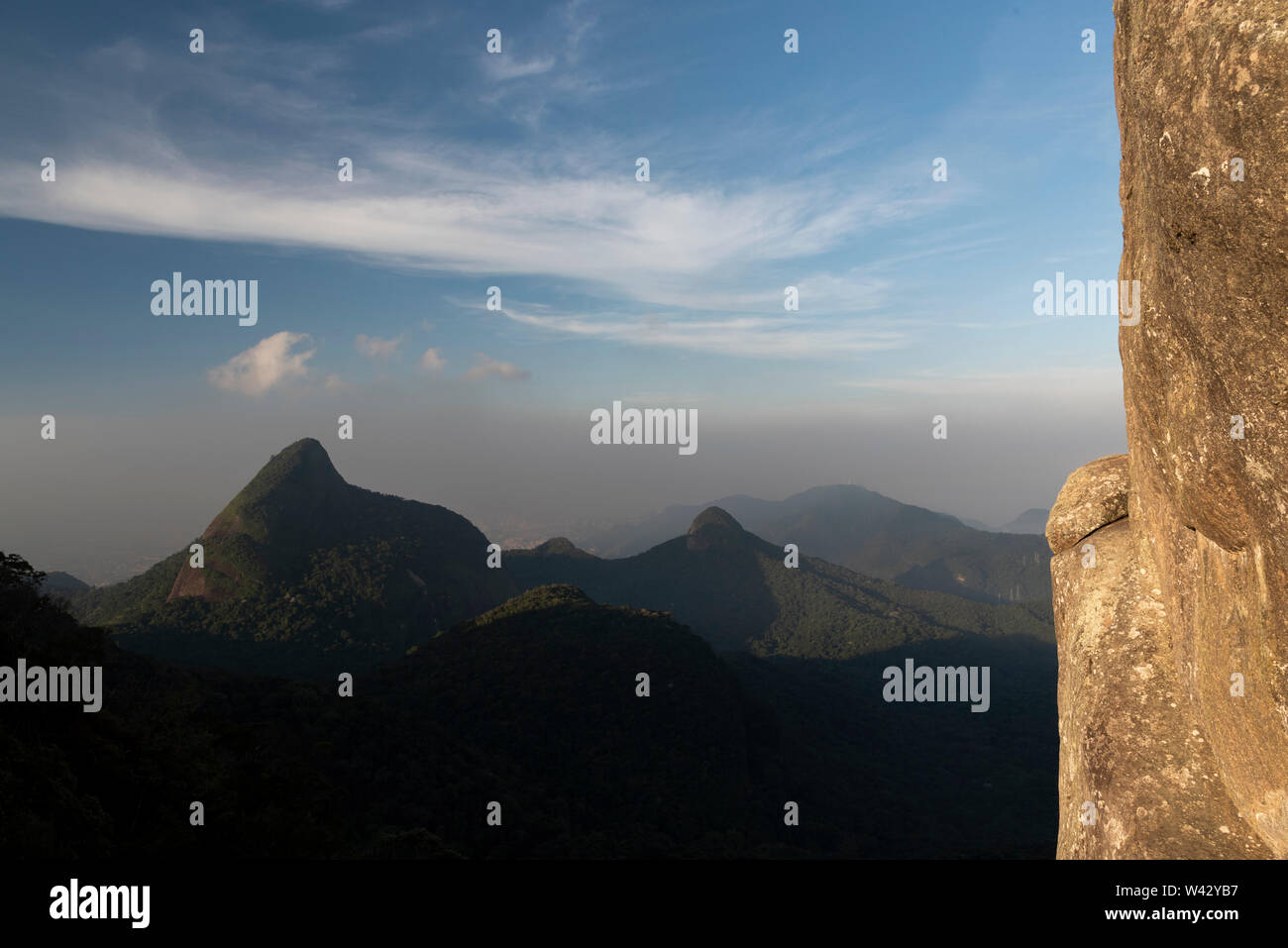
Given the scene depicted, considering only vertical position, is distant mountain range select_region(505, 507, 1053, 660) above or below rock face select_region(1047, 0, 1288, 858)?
below

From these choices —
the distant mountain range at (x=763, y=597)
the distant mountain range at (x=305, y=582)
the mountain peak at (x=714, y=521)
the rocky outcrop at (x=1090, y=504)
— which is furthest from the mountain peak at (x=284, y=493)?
the rocky outcrop at (x=1090, y=504)

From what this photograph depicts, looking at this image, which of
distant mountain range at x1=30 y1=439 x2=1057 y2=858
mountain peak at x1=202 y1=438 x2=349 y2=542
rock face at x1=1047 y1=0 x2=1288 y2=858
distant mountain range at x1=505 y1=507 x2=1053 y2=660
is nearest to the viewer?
rock face at x1=1047 y1=0 x2=1288 y2=858

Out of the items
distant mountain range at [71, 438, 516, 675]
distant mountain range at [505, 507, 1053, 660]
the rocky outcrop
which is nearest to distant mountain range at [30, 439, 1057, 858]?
distant mountain range at [71, 438, 516, 675]

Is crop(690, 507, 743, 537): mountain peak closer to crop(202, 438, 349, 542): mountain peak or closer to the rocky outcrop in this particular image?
crop(202, 438, 349, 542): mountain peak

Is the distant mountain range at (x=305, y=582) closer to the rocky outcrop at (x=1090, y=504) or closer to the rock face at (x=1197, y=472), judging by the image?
the rocky outcrop at (x=1090, y=504)

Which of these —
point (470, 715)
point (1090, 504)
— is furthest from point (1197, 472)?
point (470, 715)

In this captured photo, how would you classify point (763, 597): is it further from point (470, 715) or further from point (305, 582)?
point (470, 715)

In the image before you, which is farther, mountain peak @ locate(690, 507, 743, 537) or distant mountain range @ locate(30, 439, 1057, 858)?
mountain peak @ locate(690, 507, 743, 537)
